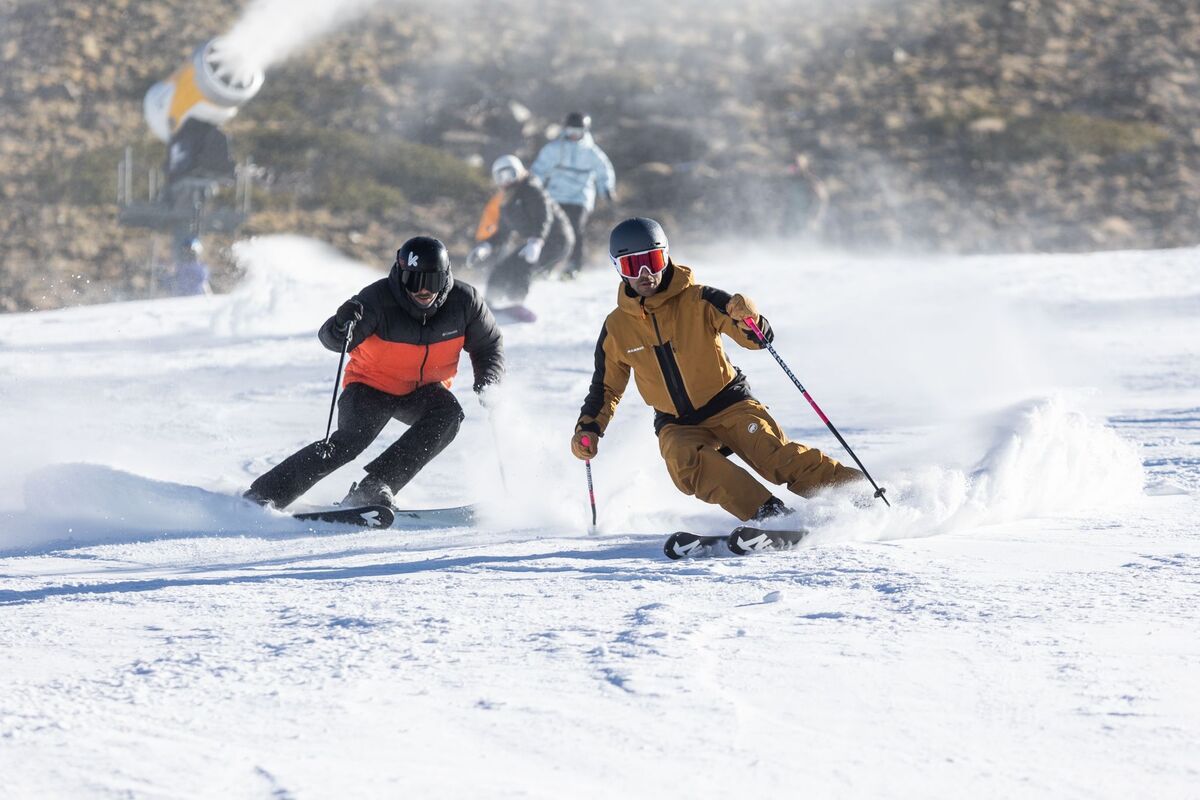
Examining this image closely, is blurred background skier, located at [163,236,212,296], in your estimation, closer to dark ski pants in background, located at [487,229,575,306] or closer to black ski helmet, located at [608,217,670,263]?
dark ski pants in background, located at [487,229,575,306]

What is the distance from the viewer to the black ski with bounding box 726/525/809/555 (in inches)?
168

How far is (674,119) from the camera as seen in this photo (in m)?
27.5

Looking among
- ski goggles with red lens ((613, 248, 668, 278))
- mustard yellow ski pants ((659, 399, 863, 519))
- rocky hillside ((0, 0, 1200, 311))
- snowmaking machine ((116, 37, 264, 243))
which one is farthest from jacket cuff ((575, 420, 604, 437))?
rocky hillside ((0, 0, 1200, 311))

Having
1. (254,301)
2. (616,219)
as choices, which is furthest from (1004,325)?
(616,219)

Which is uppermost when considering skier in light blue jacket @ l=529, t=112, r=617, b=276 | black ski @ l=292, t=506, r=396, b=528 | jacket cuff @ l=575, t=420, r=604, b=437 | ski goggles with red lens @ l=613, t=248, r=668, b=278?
skier in light blue jacket @ l=529, t=112, r=617, b=276

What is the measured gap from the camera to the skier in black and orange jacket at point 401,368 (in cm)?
547

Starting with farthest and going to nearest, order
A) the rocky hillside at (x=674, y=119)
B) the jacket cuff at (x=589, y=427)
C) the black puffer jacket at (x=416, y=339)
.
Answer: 1. the rocky hillside at (x=674, y=119)
2. the black puffer jacket at (x=416, y=339)
3. the jacket cuff at (x=589, y=427)

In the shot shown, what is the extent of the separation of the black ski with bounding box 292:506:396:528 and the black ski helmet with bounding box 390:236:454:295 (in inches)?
37.0

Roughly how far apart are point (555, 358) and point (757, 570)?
6843mm

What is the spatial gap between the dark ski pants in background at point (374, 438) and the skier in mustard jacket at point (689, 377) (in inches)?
35.6

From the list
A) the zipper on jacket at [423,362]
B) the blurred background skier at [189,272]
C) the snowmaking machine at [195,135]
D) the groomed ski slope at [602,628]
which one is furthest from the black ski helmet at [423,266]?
the blurred background skier at [189,272]

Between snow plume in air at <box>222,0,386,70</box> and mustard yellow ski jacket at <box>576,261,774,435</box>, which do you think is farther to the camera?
snow plume in air at <box>222,0,386,70</box>

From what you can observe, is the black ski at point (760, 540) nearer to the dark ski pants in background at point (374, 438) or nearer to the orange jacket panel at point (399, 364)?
the dark ski pants in background at point (374, 438)

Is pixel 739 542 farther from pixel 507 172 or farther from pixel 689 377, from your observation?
pixel 507 172
